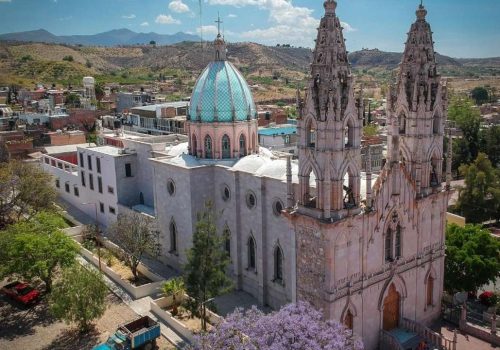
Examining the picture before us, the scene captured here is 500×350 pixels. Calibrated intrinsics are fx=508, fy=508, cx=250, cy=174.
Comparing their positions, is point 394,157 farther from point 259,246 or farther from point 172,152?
point 172,152

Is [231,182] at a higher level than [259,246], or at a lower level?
higher

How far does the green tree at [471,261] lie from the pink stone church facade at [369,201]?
11.6 ft

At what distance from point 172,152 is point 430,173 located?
71.4 ft

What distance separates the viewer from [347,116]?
2459 centimetres

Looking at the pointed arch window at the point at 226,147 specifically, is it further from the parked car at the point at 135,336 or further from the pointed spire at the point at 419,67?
the pointed spire at the point at 419,67

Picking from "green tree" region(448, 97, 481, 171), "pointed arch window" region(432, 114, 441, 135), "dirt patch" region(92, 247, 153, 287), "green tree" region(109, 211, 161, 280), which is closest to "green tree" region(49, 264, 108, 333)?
"green tree" region(109, 211, 161, 280)

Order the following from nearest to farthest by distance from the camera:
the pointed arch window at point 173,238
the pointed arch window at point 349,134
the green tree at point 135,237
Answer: the pointed arch window at point 349,134, the green tree at point 135,237, the pointed arch window at point 173,238

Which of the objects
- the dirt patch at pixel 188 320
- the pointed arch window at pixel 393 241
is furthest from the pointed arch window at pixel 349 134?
the dirt patch at pixel 188 320

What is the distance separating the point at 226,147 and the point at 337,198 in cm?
1644

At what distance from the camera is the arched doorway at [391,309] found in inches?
1128

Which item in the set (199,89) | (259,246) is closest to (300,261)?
(259,246)

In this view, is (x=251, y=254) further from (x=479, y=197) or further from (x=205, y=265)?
(x=479, y=197)

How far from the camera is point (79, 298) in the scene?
30.3 m

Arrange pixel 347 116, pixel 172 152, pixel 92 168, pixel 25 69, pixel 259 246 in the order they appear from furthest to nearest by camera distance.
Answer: pixel 25 69 < pixel 92 168 < pixel 172 152 < pixel 259 246 < pixel 347 116
